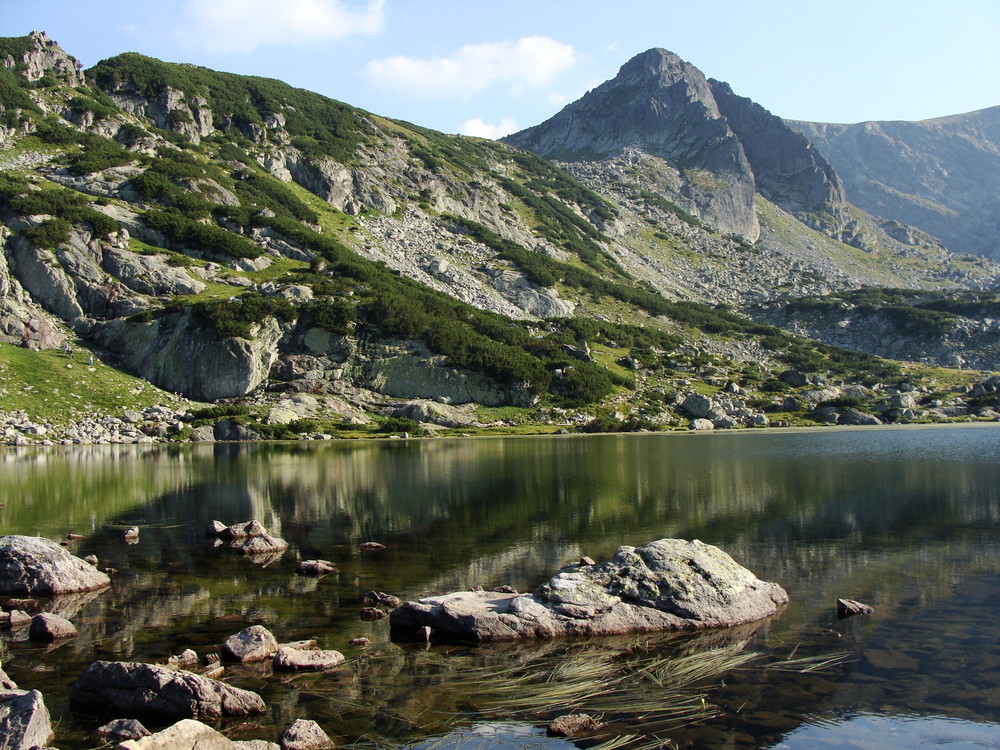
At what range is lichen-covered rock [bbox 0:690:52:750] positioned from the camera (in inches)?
366

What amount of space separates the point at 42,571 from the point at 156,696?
1160cm

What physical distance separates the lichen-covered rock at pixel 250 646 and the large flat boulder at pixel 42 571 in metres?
8.88

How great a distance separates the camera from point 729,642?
14.4 m

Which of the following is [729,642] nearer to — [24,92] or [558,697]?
[558,697]

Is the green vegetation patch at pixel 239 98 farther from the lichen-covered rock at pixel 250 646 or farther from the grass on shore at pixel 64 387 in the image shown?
the lichen-covered rock at pixel 250 646

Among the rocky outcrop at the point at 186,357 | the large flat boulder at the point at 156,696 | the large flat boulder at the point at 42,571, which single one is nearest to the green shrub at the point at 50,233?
the rocky outcrop at the point at 186,357

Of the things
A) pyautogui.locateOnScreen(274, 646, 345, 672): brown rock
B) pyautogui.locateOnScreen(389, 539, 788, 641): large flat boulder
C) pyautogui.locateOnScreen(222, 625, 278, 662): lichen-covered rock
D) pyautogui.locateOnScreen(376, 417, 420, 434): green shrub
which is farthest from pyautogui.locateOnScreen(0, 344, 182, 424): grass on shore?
pyautogui.locateOnScreen(389, 539, 788, 641): large flat boulder

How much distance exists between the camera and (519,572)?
67.8ft

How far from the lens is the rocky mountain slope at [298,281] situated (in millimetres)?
99037

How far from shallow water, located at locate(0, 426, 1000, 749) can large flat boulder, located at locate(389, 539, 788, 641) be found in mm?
706

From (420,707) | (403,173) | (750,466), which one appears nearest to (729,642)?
(420,707)

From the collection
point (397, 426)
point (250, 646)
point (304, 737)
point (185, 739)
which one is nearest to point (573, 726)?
point (304, 737)

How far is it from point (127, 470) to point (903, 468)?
2329 inches

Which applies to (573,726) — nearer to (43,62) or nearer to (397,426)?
(397,426)
